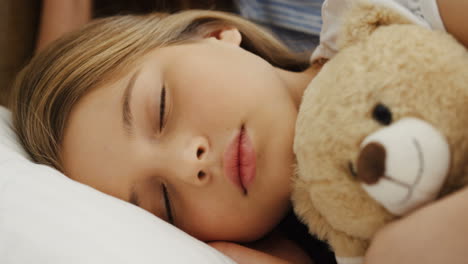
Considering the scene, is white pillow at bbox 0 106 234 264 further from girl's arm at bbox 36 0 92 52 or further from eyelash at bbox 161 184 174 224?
girl's arm at bbox 36 0 92 52

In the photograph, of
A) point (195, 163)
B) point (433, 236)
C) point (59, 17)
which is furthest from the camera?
A: point (59, 17)

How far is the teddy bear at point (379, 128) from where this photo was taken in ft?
1.48

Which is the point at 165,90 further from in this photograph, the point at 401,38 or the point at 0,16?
the point at 0,16

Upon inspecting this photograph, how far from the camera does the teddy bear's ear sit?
568 millimetres

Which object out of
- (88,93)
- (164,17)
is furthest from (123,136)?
(164,17)

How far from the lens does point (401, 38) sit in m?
0.53

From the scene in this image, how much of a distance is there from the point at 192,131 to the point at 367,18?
30 centimetres

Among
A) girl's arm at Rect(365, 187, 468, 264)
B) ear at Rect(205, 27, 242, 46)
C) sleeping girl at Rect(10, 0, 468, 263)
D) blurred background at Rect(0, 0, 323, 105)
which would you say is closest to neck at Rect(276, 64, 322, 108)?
sleeping girl at Rect(10, 0, 468, 263)

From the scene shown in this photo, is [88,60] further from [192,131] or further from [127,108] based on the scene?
[192,131]

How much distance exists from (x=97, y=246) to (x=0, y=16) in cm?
93

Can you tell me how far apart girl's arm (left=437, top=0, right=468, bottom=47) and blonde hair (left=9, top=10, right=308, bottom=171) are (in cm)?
44

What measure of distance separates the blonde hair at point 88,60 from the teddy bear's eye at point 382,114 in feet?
1.53

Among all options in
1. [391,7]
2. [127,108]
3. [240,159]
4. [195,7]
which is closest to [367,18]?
[391,7]

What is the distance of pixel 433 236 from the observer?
412 mm
